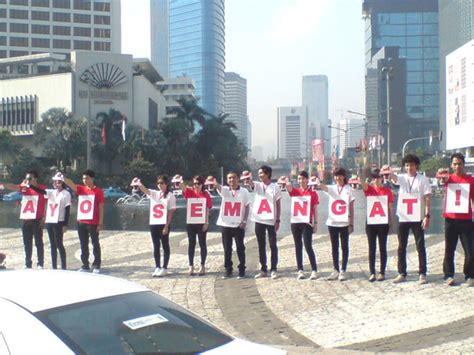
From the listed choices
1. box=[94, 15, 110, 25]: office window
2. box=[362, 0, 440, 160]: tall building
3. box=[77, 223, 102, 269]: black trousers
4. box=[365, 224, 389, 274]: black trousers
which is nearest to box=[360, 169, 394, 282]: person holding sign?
box=[365, 224, 389, 274]: black trousers

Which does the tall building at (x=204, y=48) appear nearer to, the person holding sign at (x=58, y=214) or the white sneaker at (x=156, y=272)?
the person holding sign at (x=58, y=214)

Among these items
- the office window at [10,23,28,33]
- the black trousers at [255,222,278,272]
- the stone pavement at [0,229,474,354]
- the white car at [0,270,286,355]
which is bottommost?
the stone pavement at [0,229,474,354]

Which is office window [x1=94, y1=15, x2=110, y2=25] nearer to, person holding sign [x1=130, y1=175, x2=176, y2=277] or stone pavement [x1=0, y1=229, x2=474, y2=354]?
stone pavement [x1=0, y1=229, x2=474, y2=354]

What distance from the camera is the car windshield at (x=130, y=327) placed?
11.4 feet

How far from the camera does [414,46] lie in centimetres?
14525

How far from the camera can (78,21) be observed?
9800 cm

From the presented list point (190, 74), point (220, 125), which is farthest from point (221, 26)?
point (220, 125)

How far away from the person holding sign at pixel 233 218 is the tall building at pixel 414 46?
13125 cm

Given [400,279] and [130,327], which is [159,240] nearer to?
[400,279]

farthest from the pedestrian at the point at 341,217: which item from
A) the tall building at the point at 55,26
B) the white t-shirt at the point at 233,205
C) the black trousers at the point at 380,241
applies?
the tall building at the point at 55,26

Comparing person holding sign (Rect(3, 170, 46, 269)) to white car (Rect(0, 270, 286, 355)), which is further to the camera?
person holding sign (Rect(3, 170, 46, 269))

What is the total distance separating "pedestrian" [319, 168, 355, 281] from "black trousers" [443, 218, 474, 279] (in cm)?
152

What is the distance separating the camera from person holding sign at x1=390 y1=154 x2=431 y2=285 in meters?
10.2

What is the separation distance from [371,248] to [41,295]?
754 centimetres
